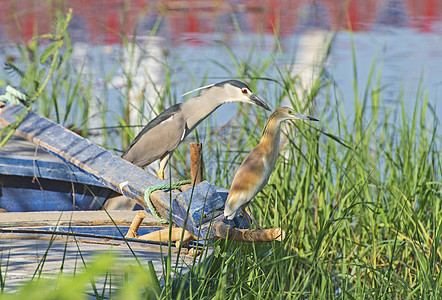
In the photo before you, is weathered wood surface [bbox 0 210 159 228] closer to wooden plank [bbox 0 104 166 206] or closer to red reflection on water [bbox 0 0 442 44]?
wooden plank [bbox 0 104 166 206]

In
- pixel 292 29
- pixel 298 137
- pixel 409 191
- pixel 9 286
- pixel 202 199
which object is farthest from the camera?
pixel 292 29

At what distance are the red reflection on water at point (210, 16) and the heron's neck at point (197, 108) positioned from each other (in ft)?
18.7

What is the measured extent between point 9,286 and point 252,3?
10247 mm

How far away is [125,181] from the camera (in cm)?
234

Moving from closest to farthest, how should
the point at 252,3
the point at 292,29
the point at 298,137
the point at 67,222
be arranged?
the point at 67,222
the point at 298,137
the point at 292,29
the point at 252,3

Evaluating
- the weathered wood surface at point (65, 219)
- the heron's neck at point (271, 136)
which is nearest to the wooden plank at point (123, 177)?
the weathered wood surface at point (65, 219)

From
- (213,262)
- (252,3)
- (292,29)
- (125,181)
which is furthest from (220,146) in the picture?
(252,3)

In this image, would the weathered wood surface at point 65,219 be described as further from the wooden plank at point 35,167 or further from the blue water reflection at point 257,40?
the blue water reflection at point 257,40

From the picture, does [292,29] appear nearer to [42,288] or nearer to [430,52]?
[430,52]

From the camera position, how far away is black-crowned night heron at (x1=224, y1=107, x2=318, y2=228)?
183 cm

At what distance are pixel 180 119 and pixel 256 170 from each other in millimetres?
1048

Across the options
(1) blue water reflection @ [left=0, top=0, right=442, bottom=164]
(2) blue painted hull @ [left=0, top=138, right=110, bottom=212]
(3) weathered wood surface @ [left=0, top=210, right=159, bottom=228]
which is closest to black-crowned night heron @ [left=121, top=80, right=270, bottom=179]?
(2) blue painted hull @ [left=0, top=138, right=110, bottom=212]

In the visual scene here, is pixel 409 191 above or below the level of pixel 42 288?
below

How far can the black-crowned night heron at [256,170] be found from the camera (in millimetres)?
1833
